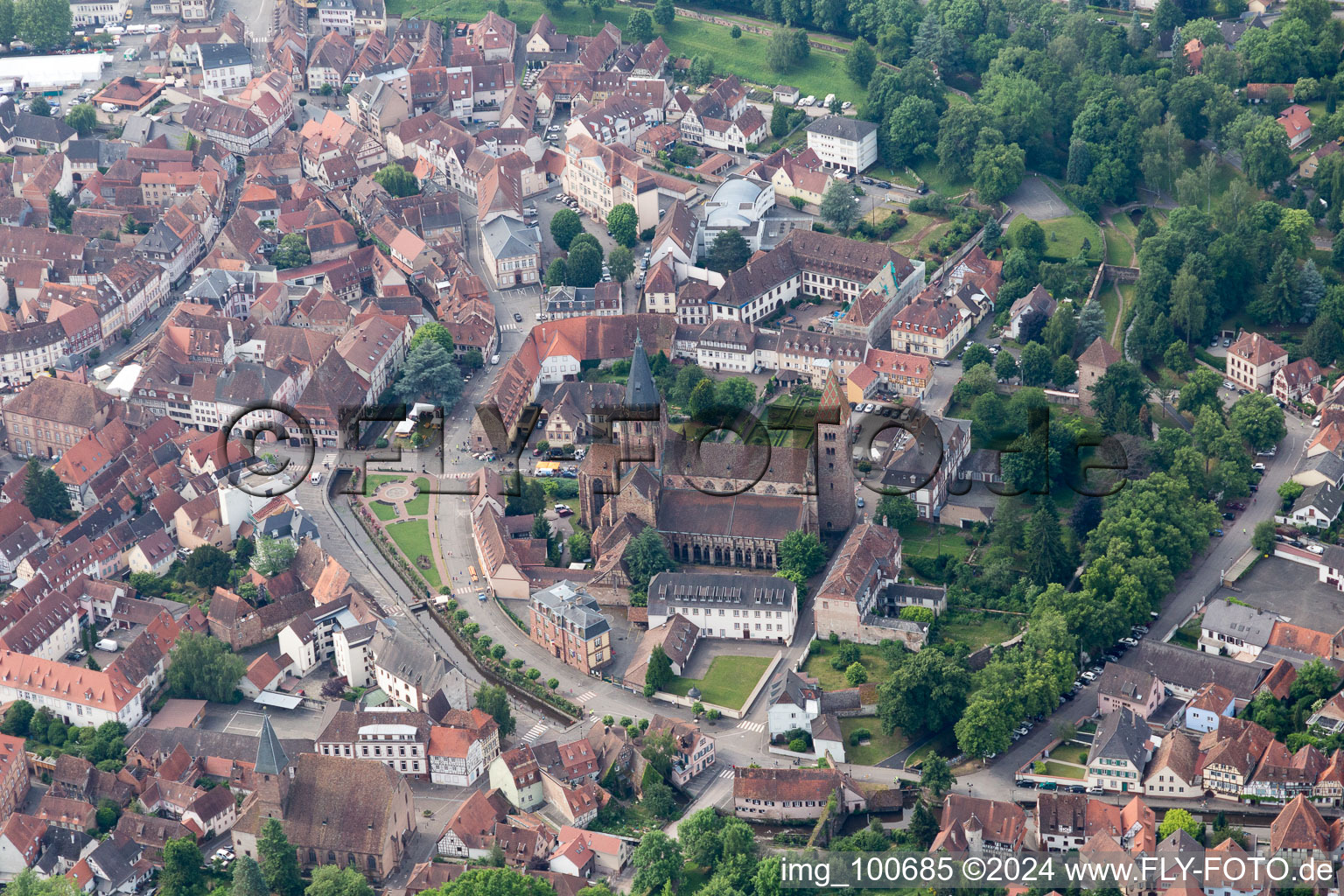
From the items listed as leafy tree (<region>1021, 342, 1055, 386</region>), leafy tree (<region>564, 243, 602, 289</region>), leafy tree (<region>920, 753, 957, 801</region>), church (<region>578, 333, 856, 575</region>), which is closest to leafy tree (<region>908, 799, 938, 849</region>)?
leafy tree (<region>920, 753, 957, 801</region>)

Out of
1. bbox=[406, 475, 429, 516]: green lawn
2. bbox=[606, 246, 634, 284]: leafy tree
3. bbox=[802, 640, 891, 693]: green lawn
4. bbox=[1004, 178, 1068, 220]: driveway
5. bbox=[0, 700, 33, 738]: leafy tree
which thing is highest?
bbox=[1004, 178, 1068, 220]: driveway

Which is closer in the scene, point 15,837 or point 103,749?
point 15,837

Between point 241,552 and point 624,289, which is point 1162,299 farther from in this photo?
point 241,552

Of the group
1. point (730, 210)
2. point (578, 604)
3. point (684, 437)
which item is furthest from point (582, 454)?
point (730, 210)

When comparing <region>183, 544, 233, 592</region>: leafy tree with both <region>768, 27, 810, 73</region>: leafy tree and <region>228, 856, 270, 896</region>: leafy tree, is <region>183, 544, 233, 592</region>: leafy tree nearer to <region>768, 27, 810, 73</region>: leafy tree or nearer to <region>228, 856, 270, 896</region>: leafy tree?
<region>228, 856, 270, 896</region>: leafy tree

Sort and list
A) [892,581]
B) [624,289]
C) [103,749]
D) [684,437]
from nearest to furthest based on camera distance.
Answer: [103,749] → [892,581] → [684,437] → [624,289]

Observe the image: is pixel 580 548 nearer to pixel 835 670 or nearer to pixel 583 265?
pixel 835 670
